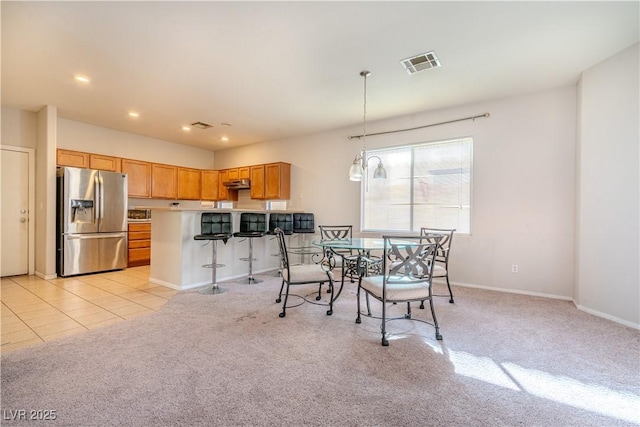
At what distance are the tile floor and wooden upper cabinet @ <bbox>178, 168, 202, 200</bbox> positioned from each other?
2.54 meters

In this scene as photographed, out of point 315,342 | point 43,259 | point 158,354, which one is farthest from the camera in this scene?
point 43,259

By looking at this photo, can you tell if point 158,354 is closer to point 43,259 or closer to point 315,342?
point 315,342

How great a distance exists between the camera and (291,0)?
90.2 inches

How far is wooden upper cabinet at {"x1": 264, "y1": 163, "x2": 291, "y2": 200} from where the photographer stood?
620cm

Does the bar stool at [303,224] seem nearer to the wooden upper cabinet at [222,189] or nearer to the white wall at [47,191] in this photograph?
the wooden upper cabinet at [222,189]

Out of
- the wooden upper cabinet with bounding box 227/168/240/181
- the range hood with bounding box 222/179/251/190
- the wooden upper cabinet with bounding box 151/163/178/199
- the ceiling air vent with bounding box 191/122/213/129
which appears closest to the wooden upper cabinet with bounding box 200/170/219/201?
the range hood with bounding box 222/179/251/190

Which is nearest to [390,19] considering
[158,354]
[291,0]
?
[291,0]

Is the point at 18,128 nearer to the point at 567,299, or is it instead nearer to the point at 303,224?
the point at 303,224

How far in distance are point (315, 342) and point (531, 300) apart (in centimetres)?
304

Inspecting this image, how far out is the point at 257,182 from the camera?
21.6 ft

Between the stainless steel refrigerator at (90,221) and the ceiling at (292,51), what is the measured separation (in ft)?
4.02

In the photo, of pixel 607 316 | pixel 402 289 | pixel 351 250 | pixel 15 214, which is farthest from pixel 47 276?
pixel 607 316

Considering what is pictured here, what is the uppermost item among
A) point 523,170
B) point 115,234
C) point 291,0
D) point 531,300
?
point 291,0

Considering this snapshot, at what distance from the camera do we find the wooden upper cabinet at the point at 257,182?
256 inches
